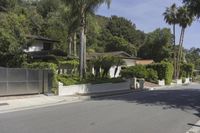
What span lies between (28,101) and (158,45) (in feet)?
242

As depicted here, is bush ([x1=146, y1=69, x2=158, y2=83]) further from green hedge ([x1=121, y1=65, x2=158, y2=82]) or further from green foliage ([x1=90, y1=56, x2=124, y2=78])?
green foliage ([x1=90, y1=56, x2=124, y2=78])

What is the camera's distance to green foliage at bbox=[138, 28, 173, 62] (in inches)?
3732

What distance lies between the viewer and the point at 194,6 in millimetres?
27500

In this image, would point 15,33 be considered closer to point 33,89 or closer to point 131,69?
point 33,89

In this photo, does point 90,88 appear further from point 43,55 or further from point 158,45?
point 158,45

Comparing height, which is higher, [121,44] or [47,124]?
[121,44]

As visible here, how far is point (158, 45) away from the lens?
96.3 m

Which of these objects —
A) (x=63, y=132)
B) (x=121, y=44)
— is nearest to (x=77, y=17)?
(x=63, y=132)

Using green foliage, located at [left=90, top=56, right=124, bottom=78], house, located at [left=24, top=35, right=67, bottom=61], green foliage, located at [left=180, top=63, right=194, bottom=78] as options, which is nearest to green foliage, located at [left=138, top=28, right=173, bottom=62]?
green foliage, located at [left=180, top=63, right=194, bottom=78]

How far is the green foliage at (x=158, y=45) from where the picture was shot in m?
94.8

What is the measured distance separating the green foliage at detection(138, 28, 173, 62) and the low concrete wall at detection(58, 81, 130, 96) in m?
52.5

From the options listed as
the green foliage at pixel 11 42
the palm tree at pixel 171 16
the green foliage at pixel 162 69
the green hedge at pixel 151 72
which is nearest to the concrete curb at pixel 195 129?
the green foliage at pixel 11 42

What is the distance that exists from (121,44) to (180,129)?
7982cm

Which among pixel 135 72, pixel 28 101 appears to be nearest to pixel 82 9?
pixel 28 101
